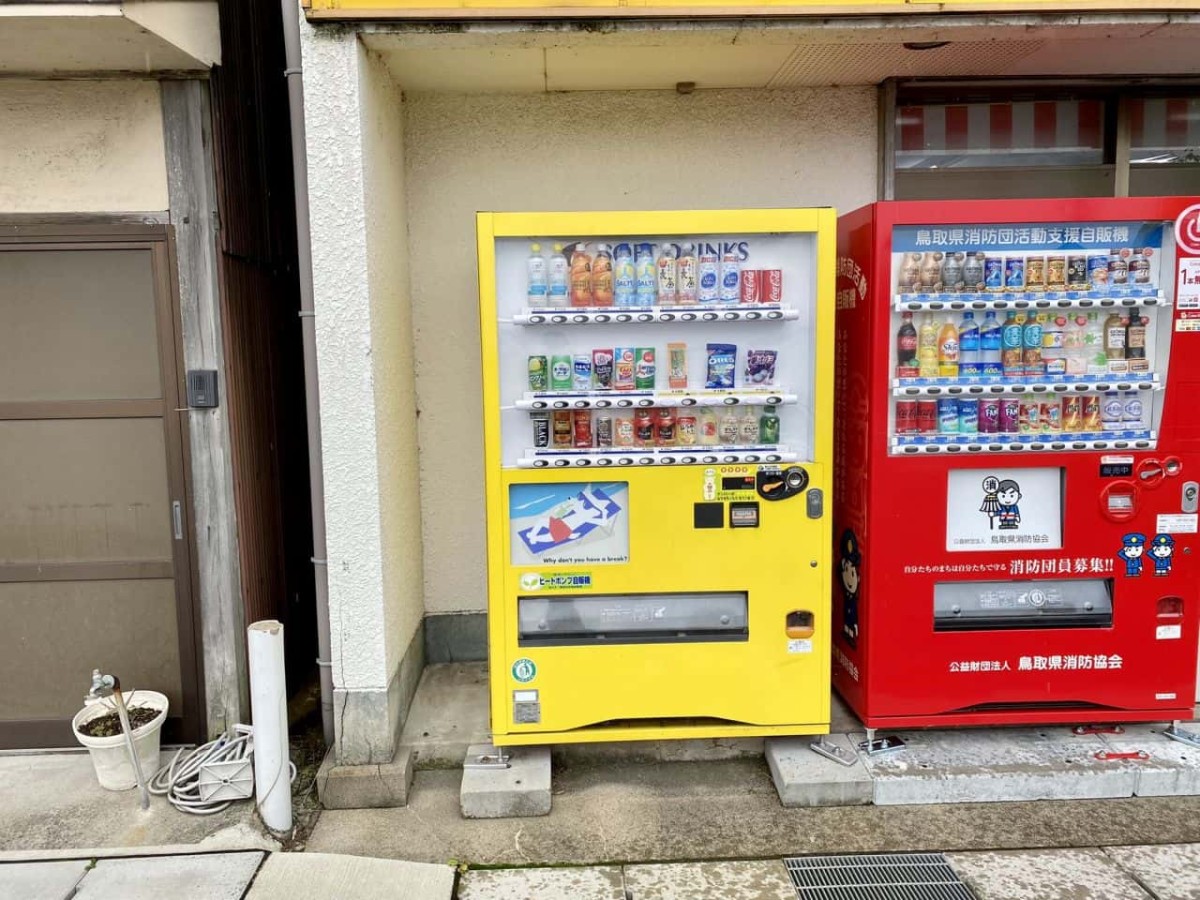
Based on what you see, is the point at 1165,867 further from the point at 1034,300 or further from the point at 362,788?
the point at 362,788

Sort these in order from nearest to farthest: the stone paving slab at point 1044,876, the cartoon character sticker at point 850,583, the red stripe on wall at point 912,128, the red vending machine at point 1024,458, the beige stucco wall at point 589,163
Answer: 1. the stone paving slab at point 1044,876
2. the red vending machine at point 1024,458
3. the cartoon character sticker at point 850,583
4. the beige stucco wall at point 589,163
5. the red stripe on wall at point 912,128

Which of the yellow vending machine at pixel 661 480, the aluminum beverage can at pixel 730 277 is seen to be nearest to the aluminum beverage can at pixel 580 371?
the yellow vending machine at pixel 661 480

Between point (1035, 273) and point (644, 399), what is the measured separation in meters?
1.70

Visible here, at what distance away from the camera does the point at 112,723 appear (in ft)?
11.1

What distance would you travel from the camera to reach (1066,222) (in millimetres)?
3176

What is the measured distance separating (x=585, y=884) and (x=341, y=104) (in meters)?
3.03

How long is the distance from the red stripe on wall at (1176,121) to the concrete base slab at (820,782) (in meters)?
3.67

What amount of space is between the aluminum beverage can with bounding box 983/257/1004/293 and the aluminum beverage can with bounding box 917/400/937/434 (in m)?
0.52

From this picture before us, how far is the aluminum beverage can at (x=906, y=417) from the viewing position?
325 cm

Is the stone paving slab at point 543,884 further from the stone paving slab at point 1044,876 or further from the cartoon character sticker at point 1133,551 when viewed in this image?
the cartoon character sticker at point 1133,551

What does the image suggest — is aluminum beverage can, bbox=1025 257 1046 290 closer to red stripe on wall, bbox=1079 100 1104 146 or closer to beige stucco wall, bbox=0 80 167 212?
red stripe on wall, bbox=1079 100 1104 146

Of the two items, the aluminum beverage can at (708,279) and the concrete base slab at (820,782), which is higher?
the aluminum beverage can at (708,279)

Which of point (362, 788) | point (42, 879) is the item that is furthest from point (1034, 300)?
point (42, 879)

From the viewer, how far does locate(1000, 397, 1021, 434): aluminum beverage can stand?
3.27m
